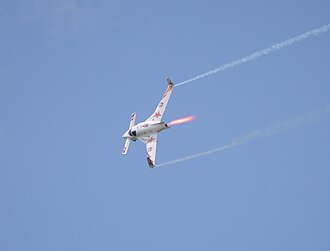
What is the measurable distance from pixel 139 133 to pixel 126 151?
3.30 m

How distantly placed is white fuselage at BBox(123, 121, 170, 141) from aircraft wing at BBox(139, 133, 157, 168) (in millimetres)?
586

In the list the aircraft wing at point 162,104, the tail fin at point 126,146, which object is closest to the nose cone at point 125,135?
the tail fin at point 126,146

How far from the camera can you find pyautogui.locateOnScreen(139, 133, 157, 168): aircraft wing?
11150 cm

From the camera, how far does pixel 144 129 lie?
11369 cm

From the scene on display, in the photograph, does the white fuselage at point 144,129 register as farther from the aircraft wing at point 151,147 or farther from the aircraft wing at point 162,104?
the aircraft wing at point 162,104

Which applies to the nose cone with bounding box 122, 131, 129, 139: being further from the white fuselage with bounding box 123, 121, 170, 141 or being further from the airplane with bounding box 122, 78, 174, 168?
the airplane with bounding box 122, 78, 174, 168

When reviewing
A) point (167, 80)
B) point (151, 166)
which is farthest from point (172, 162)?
point (167, 80)

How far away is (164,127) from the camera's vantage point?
11194 cm

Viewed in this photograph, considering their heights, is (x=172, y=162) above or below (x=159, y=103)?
below

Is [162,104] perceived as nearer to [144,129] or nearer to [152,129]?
[152,129]

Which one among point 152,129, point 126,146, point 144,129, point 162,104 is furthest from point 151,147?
point 162,104

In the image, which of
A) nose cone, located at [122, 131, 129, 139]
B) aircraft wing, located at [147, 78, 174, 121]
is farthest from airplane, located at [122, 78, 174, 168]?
nose cone, located at [122, 131, 129, 139]

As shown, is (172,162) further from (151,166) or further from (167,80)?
(167,80)

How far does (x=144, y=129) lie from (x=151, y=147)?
257 cm
